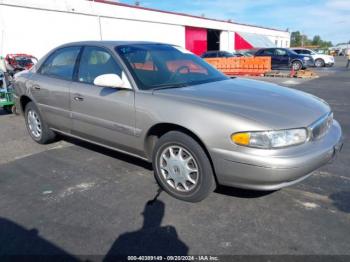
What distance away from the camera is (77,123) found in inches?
169

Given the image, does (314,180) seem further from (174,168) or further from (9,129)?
(9,129)

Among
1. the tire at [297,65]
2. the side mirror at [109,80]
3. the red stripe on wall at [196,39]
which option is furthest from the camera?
the red stripe on wall at [196,39]

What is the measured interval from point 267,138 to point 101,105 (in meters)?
2.00

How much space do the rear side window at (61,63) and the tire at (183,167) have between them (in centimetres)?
189

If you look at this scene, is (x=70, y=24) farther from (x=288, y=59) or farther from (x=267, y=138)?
(x=267, y=138)

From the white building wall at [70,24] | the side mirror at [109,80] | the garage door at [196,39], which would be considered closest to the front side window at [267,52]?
the white building wall at [70,24]

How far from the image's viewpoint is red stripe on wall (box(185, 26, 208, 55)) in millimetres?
35072

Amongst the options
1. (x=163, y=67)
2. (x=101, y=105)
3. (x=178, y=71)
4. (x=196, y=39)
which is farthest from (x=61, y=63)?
(x=196, y=39)

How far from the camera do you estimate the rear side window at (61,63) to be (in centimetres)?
446

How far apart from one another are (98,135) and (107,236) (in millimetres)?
1572

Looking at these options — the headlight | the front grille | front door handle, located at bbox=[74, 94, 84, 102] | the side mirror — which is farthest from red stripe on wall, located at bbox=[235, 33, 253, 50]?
the headlight

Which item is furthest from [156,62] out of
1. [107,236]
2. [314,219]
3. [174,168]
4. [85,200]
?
[314,219]

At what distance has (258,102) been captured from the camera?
10.4ft

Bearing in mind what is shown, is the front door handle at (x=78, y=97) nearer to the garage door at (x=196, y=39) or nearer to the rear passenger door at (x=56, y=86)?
the rear passenger door at (x=56, y=86)
